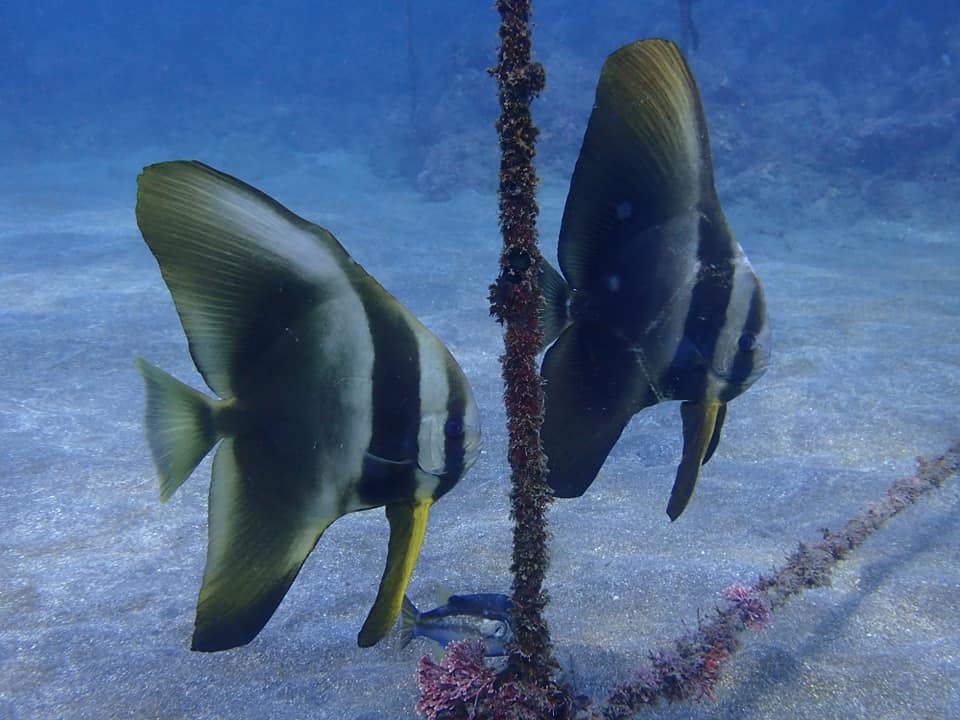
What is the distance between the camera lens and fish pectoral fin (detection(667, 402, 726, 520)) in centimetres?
204

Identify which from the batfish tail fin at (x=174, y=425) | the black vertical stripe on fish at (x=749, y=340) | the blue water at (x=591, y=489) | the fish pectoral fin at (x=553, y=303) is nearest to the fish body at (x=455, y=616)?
the blue water at (x=591, y=489)

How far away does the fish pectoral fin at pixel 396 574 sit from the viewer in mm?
1671

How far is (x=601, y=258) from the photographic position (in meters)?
2.23

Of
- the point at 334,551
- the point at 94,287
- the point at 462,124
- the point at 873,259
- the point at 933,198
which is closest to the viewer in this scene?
the point at 334,551

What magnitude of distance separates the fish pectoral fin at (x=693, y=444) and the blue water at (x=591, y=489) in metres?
0.90

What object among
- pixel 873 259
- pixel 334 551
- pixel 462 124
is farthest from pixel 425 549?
pixel 462 124

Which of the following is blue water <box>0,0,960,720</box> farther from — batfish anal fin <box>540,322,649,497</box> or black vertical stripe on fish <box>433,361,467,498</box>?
black vertical stripe on fish <box>433,361,467,498</box>

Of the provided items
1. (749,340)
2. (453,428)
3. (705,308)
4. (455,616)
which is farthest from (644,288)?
(455,616)

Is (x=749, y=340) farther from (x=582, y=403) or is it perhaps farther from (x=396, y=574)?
(x=396, y=574)

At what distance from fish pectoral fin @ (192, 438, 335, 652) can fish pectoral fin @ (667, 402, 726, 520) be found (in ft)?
3.27

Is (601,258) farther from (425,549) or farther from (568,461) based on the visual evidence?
(425,549)

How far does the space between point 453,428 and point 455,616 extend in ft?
5.51

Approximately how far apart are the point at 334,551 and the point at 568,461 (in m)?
2.18

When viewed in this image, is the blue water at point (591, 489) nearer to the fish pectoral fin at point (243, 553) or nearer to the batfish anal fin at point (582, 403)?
the batfish anal fin at point (582, 403)
